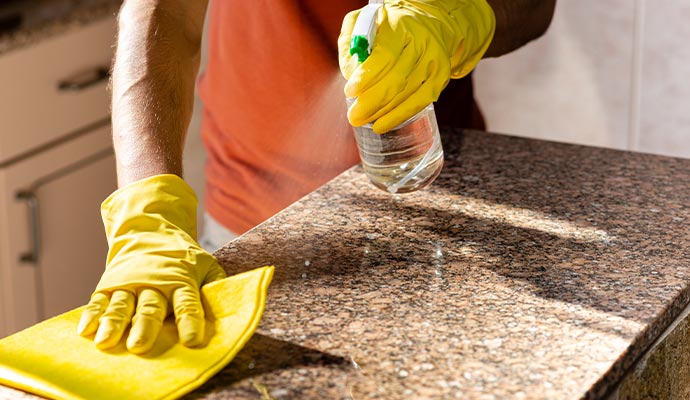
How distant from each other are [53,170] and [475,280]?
4.65ft

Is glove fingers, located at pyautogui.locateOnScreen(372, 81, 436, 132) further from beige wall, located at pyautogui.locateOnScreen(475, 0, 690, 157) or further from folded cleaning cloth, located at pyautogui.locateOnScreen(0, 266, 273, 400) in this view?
beige wall, located at pyautogui.locateOnScreen(475, 0, 690, 157)

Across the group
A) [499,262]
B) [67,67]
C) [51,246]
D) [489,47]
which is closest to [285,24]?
[489,47]

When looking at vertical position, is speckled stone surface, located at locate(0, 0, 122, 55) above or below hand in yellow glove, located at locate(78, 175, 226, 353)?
below

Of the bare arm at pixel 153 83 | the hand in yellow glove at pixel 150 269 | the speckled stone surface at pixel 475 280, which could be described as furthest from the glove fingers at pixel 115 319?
the bare arm at pixel 153 83

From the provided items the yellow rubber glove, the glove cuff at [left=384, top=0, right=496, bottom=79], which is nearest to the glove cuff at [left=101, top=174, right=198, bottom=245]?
the yellow rubber glove

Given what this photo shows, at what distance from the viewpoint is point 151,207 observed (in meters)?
1.05

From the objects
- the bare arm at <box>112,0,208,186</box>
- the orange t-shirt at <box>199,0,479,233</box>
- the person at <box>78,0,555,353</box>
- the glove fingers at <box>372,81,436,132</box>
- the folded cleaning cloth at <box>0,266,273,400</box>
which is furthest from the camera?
the orange t-shirt at <box>199,0,479,233</box>

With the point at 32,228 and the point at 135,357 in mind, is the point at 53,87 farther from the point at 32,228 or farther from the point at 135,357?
the point at 135,357

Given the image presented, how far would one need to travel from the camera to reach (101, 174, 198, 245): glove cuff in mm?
1023

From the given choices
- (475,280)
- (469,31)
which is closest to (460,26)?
(469,31)

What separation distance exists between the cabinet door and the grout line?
120 cm

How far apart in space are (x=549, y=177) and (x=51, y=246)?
135cm

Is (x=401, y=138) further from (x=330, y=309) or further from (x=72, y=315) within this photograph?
(x=72, y=315)

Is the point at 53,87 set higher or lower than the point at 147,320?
lower
